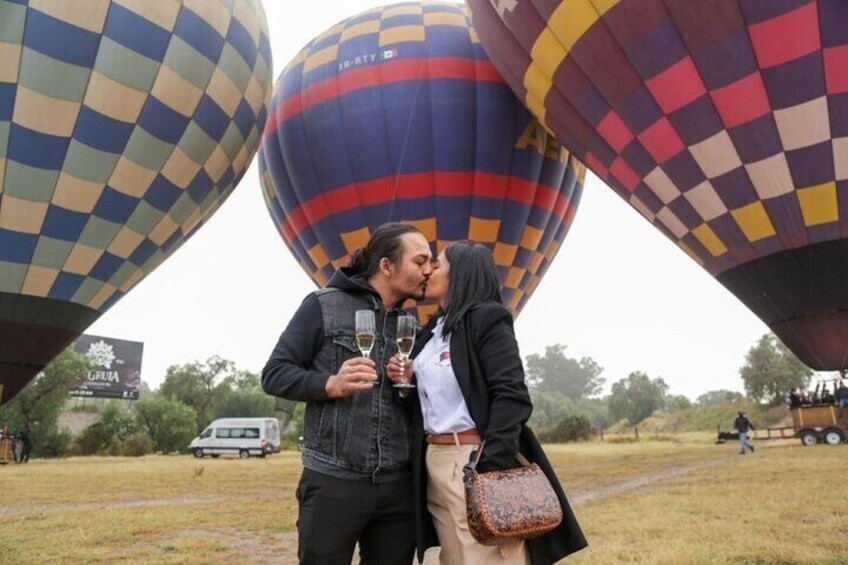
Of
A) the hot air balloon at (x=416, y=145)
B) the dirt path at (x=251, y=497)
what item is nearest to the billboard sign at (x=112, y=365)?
the hot air balloon at (x=416, y=145)

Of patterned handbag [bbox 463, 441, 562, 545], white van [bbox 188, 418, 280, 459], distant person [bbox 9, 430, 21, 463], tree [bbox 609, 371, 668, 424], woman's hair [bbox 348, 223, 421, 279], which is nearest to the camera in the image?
patterned handbag [bbox 463, 441, 562, 545]

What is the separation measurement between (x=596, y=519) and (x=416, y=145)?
532cm

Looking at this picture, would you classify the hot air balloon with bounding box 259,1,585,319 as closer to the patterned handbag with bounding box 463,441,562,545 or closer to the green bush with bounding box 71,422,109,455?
the patterned handbag with bounding box 463,441,562,545

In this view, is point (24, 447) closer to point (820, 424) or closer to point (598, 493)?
point (598, 493)

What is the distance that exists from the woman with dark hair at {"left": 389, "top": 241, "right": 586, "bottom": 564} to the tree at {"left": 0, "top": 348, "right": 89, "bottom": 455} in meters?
23.8

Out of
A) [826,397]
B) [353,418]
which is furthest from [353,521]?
[826,397]

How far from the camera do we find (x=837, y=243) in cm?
577

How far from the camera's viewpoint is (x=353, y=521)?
67.3 inches

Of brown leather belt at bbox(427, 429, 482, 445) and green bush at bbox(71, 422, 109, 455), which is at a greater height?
brown leather belt at bbox(427, 429, 482, 445)

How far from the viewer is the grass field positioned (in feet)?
12.6

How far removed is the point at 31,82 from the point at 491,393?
5828 millimetres

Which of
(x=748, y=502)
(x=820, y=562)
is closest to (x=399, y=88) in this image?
(x=748, y=502)

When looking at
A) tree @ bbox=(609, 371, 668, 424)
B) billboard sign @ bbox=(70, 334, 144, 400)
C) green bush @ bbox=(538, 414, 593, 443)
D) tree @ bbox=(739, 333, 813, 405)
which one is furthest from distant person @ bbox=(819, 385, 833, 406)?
tree @ bbox=(609, 371, 668, 424)

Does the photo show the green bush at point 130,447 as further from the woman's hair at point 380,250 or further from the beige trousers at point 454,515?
the beige trousers at point 454,515
